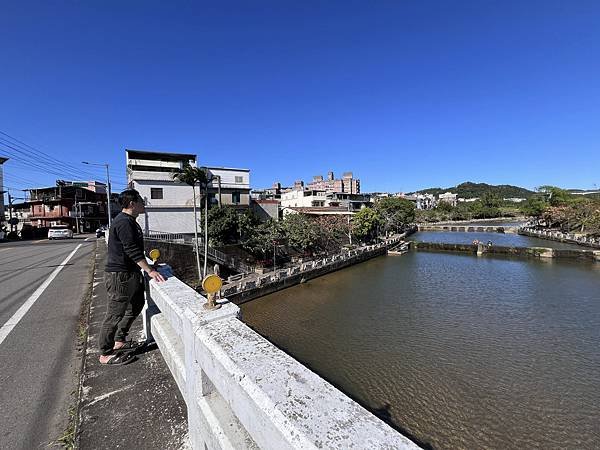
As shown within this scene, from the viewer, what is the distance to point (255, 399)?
88cm

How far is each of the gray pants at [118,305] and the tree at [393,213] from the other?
40104 millimetres

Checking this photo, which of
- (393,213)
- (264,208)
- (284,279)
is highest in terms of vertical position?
(264,208)

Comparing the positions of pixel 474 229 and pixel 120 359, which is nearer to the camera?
pixel 120 359

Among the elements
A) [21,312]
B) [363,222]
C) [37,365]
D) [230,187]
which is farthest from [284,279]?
[363,222]

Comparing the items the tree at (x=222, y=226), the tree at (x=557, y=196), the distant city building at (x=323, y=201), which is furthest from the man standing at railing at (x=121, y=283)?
the tree at (x=557, y=196)

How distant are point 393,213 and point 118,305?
1760 inches

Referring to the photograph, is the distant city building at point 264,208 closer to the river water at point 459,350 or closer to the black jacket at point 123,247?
the river water at point 459,350

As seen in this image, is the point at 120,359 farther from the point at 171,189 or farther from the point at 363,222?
the point at 363,222

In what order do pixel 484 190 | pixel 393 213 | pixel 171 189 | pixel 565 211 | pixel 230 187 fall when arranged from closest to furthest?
pixel 171 189, pixel 230 187, pixel 565 211, pixel 393 213, pixel 484 190

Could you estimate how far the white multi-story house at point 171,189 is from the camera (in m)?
20.5

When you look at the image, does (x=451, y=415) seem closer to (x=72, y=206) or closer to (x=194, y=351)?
(x=194, y=351)

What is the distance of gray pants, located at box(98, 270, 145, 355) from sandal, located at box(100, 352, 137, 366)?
107mm

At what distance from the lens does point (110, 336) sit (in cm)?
236

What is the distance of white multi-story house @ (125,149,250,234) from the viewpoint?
67.4 feet
